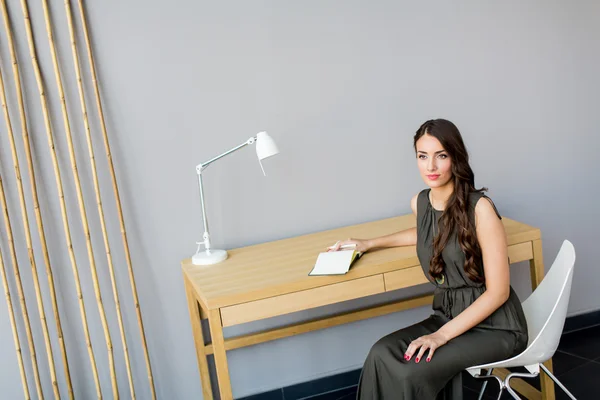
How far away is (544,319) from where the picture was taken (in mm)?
2363

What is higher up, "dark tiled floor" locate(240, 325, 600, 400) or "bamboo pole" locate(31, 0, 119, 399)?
"bamboo pole" locate(31, 0, 119, 399)

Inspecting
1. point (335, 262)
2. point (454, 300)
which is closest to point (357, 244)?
point (335, 262)

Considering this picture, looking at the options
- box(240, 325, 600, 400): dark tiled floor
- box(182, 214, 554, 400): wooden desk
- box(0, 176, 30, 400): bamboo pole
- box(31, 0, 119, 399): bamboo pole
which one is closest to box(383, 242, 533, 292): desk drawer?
box(182, 214, 554, 400): wooden desk

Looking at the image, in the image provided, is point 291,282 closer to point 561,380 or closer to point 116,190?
point 116,190

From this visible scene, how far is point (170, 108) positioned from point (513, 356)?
1.62 meters

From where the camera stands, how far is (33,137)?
8.58 feet

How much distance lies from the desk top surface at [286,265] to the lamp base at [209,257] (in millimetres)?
21

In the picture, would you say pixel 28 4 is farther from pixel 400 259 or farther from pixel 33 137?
pixel 400 259

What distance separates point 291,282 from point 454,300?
22.5 inches

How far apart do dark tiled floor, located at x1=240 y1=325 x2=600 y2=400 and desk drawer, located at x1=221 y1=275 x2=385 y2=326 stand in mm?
853

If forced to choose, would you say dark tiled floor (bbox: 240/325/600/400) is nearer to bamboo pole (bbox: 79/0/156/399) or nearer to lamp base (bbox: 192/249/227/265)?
bamboo pole (bbox: 79/0/156/399)

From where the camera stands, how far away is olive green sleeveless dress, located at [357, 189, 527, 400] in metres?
2.12

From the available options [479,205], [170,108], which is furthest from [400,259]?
[170,108]

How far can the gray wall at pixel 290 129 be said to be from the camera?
2697mm
